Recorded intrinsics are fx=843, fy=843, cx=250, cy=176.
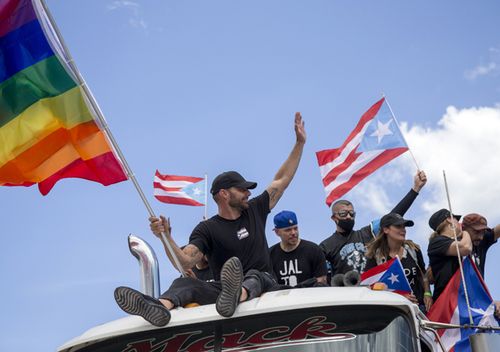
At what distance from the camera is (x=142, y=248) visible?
21.9 feet

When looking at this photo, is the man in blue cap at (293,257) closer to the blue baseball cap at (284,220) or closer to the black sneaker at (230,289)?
the blue baseball cap at (284,220)

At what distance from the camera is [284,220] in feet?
30.5

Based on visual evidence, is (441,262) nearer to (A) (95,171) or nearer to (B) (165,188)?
(A) (95,171)

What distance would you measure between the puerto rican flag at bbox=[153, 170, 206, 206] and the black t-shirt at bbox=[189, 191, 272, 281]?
6.01 meters

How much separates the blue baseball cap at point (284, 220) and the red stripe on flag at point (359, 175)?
1.90 metres

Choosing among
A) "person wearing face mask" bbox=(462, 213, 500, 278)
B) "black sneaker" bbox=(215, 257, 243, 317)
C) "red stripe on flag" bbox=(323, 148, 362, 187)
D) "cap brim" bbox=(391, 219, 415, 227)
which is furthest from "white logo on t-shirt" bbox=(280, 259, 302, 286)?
"black sneaker" bbox=(215, 257, 243, 317)

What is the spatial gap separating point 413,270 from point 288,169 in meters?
1.69

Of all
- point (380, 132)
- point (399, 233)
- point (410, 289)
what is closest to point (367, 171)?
point (380, 132)

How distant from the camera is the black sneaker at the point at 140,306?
541 cm

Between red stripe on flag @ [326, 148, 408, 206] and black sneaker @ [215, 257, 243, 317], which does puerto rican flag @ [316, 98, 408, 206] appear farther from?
black sneaker @ [215, 257, 243, 317]

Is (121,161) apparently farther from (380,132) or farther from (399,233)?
(380,132)

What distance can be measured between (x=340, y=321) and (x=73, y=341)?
5.94 ft

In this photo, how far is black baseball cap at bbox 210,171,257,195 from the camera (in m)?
7.91

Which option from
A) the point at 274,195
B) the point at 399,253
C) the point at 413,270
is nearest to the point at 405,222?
the point at 399,253
